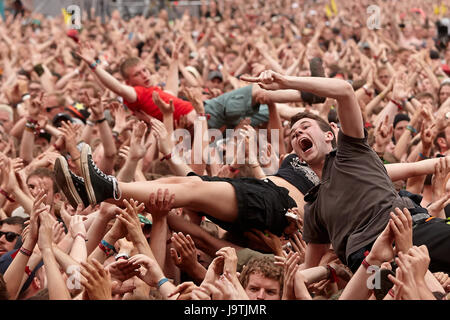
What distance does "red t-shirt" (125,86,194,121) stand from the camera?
20.1 ft

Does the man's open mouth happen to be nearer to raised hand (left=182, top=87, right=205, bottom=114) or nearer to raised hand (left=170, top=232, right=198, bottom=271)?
raised hand (left=170, top=232, right=198, bottom=271)

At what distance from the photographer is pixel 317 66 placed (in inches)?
234

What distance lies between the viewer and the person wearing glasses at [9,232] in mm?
4645

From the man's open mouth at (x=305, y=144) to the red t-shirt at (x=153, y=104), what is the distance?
2.14 meters

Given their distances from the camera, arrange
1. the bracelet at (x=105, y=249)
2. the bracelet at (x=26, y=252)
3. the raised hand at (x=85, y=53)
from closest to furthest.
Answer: the bracelet at (x=26, y=252) → the bracelet at (x=105, y=249) → the raised hand at (x=85, y=53)

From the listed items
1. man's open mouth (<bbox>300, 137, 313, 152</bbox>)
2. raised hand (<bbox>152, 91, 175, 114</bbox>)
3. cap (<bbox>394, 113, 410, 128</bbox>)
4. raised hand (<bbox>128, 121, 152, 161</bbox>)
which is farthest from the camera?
cap (<bbox>394, 113, 410, 128</bbox>)

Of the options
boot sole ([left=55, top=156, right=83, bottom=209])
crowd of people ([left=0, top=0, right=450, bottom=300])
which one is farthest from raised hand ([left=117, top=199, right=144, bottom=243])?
boot sole ([left=55, top=156, right=83, bottom=209])

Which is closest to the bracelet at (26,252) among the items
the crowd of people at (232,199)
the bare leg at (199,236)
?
the crowd of people at (232,199)

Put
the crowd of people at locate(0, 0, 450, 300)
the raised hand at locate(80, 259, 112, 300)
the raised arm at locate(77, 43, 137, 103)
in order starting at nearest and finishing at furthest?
the raised hand at locate(80, 259, 112, 300)
the crowd of people at locate(0, 0, 450, 300)
the raised arm at locate(77, 43, 137, 103)

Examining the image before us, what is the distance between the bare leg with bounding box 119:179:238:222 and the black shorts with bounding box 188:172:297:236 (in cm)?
5

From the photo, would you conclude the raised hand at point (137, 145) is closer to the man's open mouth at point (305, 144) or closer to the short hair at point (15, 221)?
the short hair at point (15, 221)

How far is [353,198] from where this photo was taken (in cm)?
368

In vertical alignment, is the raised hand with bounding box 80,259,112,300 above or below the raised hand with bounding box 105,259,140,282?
above
